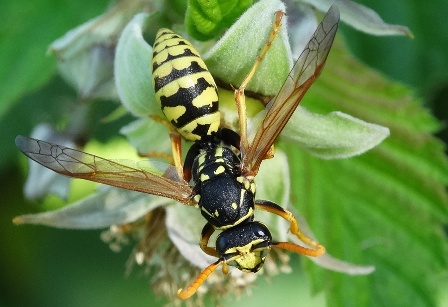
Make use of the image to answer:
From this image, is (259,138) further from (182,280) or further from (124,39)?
(182,280)

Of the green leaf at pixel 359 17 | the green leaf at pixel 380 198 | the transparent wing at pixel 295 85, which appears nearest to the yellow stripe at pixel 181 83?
the transparent wing at pixel 295 85

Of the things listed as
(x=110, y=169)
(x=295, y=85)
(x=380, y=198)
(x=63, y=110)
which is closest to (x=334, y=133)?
(x=295, y=85)

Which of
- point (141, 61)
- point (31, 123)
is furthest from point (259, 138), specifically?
point (31, 123)

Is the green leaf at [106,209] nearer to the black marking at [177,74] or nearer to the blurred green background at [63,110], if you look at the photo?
the black marking at [177,74]

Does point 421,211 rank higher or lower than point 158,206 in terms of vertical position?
lower

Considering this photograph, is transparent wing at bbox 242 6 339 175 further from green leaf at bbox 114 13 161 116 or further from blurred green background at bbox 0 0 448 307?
blurred green background at bbox 0 0 448 307

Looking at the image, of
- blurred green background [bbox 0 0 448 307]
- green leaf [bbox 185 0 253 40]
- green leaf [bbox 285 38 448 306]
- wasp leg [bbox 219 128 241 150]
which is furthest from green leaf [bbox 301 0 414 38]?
blurred green background [bbox 0 0 448 307]

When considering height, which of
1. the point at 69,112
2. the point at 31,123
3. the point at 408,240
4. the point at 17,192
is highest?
the point at 69,112

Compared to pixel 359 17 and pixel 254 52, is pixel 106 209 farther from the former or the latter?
pixel 359 17

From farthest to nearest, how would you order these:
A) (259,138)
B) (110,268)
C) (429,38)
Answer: (110,268), (429,38), (259,138)
